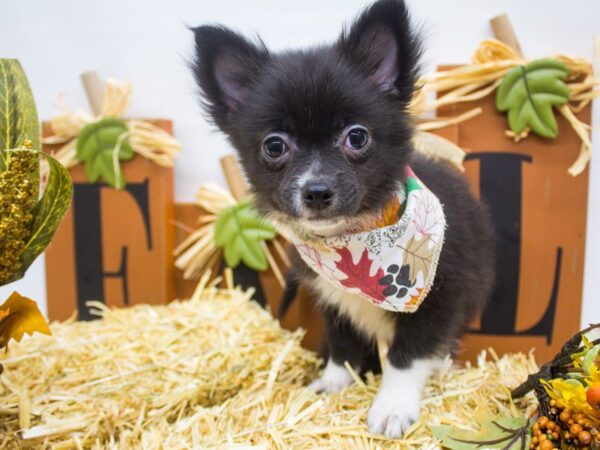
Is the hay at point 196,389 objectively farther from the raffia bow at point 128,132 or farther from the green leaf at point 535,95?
the green leaf at point 535,95

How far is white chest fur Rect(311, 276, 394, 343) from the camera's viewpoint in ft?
5.95

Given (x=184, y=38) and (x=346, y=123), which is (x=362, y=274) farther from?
(x=184, y=38)

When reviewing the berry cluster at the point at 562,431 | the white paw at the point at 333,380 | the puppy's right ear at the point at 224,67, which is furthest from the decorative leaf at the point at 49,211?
the berry cluster at the point at 562,431

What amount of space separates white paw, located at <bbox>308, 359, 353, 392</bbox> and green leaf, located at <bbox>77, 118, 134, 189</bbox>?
48.2 inches

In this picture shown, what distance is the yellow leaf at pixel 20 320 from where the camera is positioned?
4.83 ft

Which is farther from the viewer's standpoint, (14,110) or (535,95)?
(535,95)

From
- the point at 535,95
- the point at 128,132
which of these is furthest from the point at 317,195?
the point at 128,132

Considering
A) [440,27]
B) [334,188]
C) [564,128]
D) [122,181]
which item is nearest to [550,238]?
[564,128]

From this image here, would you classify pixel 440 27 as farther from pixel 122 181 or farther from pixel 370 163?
pixel 122 181

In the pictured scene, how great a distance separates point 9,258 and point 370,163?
1024 millimetres

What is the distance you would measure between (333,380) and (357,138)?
3.02 feet

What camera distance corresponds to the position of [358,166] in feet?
4.93

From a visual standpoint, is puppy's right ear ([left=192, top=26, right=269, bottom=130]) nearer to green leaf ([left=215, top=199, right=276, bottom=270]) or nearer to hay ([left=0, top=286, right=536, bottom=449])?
green leaf ([left=215, top=199, right=276, bottom=270])

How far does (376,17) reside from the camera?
4.93 feet
